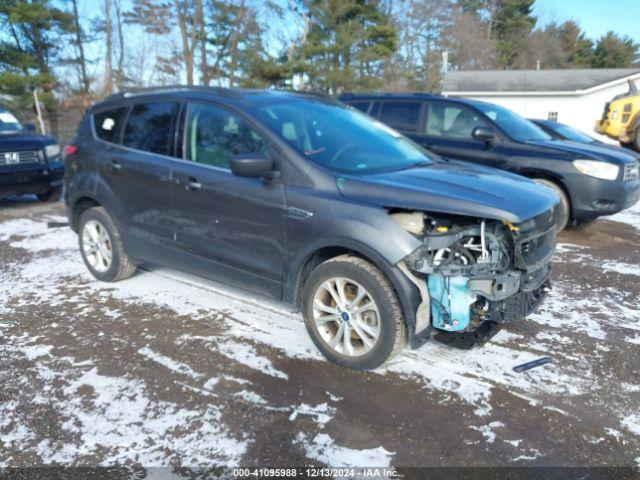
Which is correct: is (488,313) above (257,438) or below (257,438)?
above

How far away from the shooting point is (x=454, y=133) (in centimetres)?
715

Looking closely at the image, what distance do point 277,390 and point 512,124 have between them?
5.72 metres

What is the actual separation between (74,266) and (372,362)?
3.85 meters

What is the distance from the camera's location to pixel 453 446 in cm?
259

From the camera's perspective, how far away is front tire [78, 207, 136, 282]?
4758 mm

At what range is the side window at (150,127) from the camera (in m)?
4.20

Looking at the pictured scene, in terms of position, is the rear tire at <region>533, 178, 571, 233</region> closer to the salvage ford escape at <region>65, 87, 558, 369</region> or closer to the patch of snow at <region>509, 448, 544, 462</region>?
the salvage ford escape at <region>65, 87, 558, 369</region>

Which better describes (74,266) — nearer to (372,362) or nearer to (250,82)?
(372,362)

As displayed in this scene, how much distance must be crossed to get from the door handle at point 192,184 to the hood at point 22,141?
5709 millimetres

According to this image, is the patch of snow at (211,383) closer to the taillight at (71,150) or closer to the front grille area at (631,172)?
the taillight at (71,150)

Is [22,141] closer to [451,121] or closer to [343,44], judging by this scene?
[451,121]

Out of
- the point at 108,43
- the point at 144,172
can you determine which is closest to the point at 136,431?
the point at 144,172

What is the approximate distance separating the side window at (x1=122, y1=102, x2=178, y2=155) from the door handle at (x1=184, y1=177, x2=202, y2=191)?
0.42m

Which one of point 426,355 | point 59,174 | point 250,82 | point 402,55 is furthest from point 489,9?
point 426,355
